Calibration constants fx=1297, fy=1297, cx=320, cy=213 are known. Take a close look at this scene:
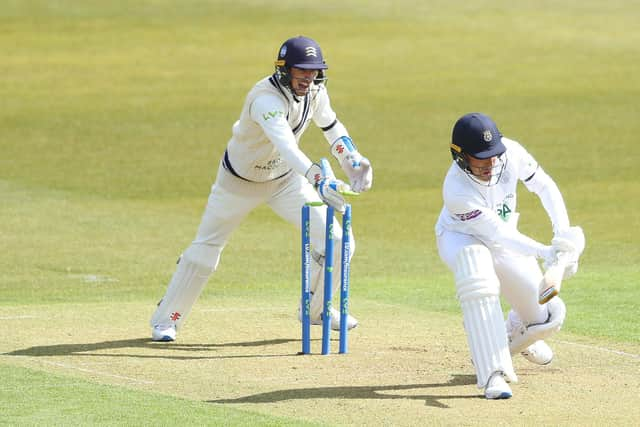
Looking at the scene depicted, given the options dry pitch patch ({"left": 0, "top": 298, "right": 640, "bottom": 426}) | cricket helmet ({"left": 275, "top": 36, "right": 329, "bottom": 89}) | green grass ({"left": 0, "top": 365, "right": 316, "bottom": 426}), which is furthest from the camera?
cricket helmet ({"left": 275, "top": 36, "right": 329, "bottom": 89})

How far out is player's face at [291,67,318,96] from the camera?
782 cm

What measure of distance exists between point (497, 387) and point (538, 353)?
0.82 meters

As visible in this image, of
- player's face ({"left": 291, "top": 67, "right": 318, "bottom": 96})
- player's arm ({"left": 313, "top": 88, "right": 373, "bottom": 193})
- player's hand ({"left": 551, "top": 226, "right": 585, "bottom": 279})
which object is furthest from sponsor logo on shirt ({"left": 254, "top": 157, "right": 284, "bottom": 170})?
player's hand ({"left": 551, "top": 226, "right": 585, "bottom": 279})

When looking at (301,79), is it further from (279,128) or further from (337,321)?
(337,321)

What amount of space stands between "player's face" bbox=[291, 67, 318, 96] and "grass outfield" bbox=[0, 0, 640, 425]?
1600 millimetres

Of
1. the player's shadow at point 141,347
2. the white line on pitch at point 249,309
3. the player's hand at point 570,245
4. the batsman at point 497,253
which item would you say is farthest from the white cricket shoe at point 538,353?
the white line on pitch at point 249,309

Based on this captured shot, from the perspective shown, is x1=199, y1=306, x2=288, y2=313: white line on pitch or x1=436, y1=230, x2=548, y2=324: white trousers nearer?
x1=436, y1=230, x2=548, y2=324: white trousers

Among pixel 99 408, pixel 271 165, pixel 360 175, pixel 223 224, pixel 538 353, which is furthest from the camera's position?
pixel 223 224

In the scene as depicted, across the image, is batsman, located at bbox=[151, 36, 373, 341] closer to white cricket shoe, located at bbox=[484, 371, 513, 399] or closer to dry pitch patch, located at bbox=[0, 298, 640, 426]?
dry pitch patch, located at bbox=[0, 298, 640, 426]

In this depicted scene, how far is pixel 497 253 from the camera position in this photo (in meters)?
6.88

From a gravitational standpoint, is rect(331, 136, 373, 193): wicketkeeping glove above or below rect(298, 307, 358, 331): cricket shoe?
above

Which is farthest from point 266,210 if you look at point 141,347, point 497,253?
point 497,253

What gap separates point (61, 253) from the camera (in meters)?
12.6

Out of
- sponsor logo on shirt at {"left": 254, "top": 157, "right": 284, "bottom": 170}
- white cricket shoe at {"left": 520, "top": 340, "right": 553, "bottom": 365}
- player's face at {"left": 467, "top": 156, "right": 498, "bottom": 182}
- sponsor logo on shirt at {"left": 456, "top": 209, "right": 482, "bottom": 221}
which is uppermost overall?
sponsor logo on shirt at {"left": 254, "top": 157, "right": 284, "bottom": 170}
